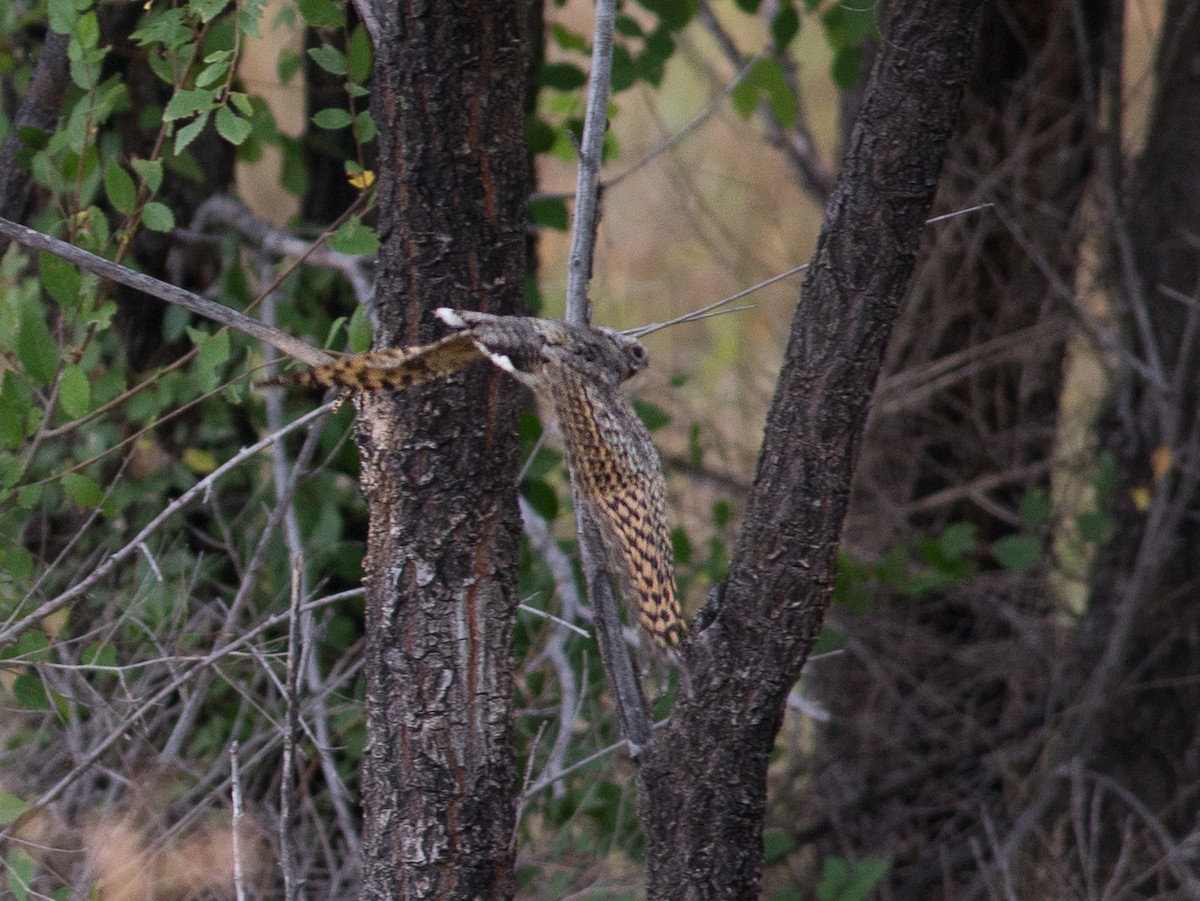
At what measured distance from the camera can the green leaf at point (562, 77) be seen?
2.75m

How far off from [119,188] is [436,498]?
67cm

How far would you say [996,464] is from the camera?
12.1 ft

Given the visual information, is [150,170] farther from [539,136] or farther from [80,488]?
[539,136]

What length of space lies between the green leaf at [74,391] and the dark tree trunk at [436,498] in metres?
0.46

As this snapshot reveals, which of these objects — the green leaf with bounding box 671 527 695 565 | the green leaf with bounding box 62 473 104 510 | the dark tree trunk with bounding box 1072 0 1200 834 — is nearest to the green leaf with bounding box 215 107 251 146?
the green leaf with bounding box 62 473 104 510

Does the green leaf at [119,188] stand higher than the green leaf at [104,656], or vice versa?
the green leaf at [119,188]

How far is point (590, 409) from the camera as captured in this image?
116 centimetres

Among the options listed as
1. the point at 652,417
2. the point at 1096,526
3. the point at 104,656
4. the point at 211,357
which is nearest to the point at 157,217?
the point at 211,357

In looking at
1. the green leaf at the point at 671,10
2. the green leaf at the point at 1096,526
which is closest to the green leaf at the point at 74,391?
the green leaf at the point at 671,10

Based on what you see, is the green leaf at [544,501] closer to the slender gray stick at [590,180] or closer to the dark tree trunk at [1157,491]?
the slender gray stick at [590,180]

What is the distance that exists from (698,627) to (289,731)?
45 centimetres

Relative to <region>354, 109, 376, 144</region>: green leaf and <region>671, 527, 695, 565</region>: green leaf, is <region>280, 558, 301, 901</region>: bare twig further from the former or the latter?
<region>671, 527, 695, 565</region>: green leaf

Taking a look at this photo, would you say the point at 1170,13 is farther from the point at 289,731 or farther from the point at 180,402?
the point at 289,731

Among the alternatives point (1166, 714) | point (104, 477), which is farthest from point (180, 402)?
point (1166, 714)
